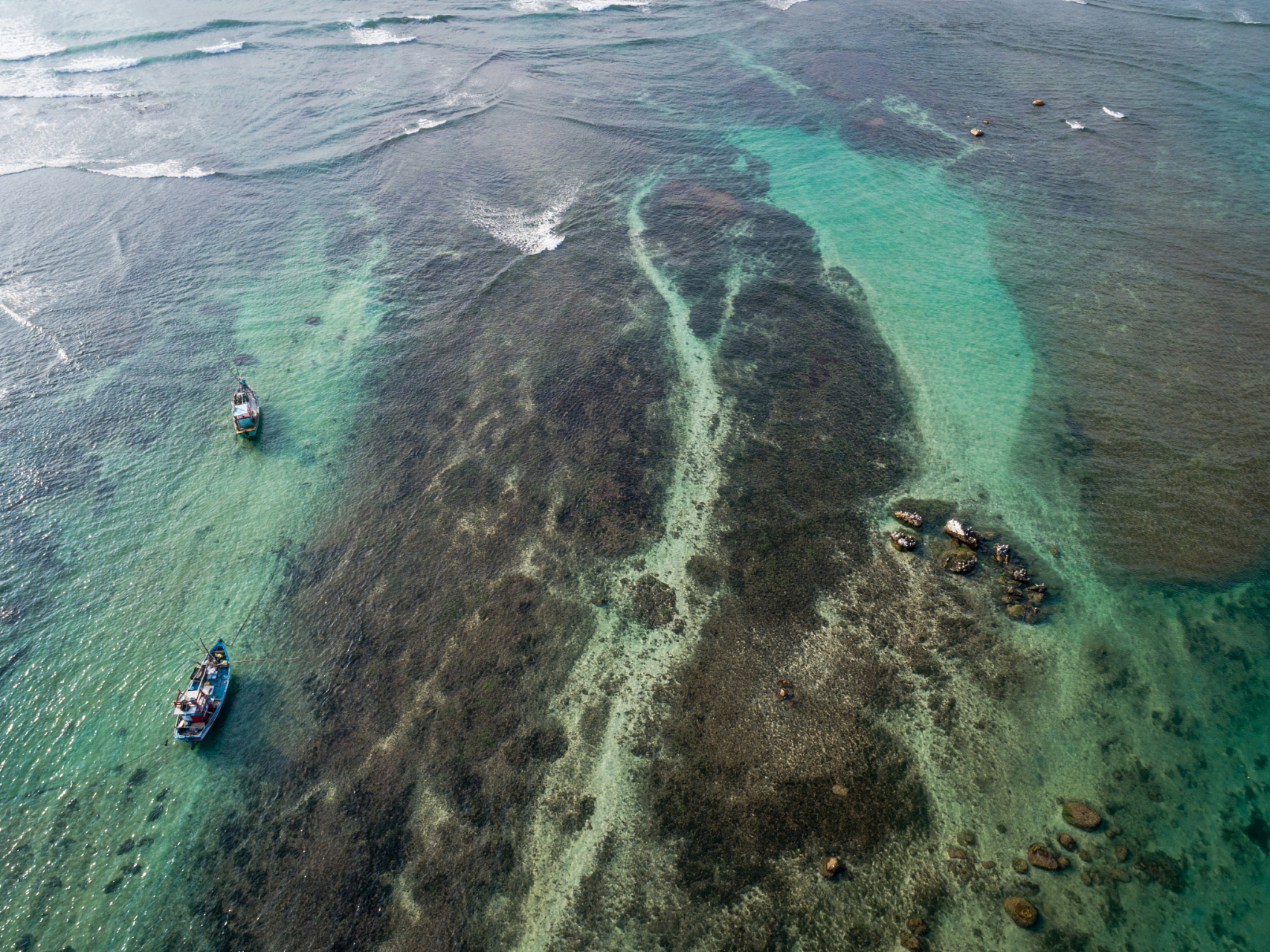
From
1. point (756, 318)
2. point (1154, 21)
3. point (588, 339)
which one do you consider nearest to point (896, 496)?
point (756, 318)

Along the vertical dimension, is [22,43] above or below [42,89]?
above

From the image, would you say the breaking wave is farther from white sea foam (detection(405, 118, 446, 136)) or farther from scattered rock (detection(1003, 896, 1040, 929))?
scattered rock (detection(1003, 896, 1040, 929))

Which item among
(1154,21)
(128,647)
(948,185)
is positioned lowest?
(128,647)

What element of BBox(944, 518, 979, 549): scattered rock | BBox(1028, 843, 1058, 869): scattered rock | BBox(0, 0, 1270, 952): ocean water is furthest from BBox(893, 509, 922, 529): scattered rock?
BBox(1028, 843, 1058, 869): scattered rock

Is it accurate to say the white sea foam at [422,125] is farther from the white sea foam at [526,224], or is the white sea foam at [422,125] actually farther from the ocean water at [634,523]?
the white sea foam at [526,224]

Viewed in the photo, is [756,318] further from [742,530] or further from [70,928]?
[70,928]

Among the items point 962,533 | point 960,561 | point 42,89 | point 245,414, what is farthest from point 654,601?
point 42,89

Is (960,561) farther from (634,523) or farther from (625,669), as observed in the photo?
(625,669)
